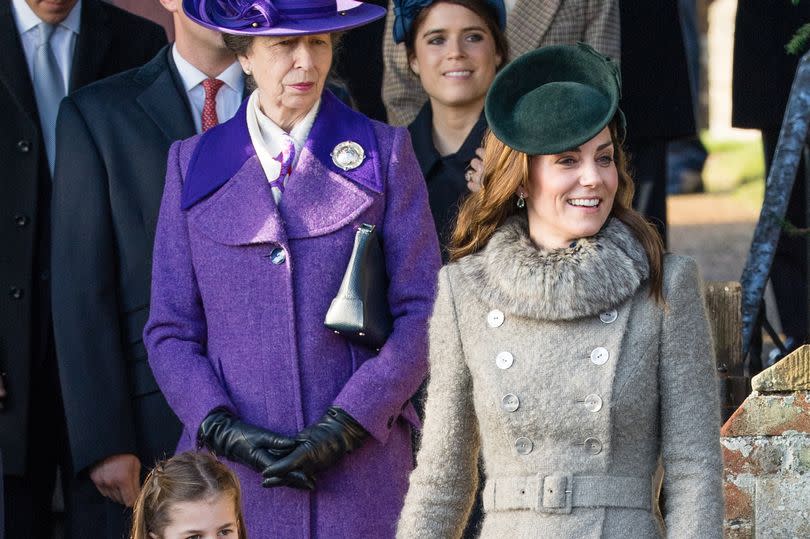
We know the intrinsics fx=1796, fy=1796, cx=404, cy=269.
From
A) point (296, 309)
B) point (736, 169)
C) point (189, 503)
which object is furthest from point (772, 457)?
point (736, 169)

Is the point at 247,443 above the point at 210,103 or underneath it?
underneath

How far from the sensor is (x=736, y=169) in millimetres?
15383

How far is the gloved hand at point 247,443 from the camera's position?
4.02 meters

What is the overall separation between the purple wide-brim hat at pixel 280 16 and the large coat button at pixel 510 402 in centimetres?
111

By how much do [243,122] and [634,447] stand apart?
137 centimetres

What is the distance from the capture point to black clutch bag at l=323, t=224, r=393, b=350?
13.5ft

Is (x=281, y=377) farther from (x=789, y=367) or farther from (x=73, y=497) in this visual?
(x=789, y=367)

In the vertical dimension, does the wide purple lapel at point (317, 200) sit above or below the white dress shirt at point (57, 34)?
below

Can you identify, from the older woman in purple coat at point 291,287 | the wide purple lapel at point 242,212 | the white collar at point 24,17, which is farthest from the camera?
the white collar at point 24,17

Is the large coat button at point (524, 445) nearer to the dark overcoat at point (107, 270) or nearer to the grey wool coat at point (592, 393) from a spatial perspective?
the grey wool coat at point (592, 393)

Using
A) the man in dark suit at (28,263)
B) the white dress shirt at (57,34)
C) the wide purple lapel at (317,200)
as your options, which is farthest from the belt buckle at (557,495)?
the white dress shirt at (57,34)

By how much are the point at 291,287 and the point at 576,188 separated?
817mm

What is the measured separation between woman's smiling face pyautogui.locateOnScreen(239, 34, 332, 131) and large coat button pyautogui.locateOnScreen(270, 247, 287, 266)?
35 cm

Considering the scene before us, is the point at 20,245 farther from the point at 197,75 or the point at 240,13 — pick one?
the point at 240,13
